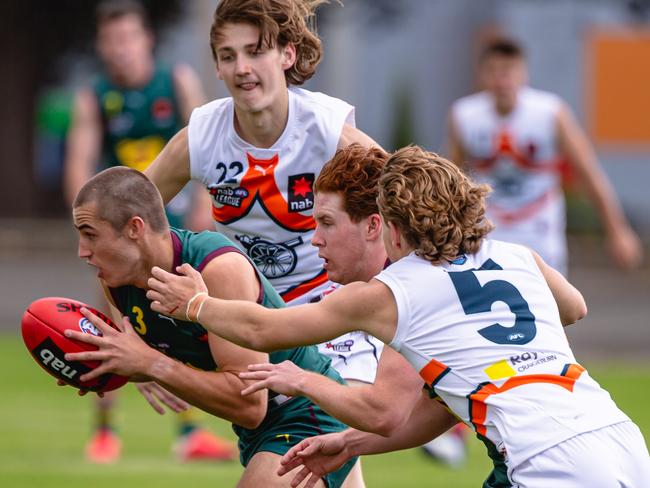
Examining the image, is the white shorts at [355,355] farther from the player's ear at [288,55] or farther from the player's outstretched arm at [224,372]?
the player's ear at [288,55]

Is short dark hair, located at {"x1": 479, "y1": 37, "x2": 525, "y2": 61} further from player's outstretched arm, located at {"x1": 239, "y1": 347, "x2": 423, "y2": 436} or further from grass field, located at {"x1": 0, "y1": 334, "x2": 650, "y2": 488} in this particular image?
player's outstretched arm, located at {"x1": 239, "y1": 347, "x2": 423, "y2": 436}

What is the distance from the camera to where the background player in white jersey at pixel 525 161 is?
33.8ft

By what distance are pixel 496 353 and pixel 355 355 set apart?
4.23ft

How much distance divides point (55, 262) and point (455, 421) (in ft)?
62.0

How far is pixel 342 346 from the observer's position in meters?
5.99

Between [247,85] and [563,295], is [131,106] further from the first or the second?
[563,295]

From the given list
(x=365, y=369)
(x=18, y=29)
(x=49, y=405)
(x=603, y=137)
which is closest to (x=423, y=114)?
(x=603, y=137)

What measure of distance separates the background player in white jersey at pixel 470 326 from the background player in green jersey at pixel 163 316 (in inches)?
8.5

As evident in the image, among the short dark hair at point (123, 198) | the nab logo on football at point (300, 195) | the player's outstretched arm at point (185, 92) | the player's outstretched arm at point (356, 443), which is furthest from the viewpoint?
the player's outstretched arm at point (185, 92)

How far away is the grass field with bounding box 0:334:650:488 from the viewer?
8820 millimetres

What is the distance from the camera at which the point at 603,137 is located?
2864cm

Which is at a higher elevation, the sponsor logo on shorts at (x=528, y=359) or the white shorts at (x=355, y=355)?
the sponsor logo on shorts at (x=528, y=359)

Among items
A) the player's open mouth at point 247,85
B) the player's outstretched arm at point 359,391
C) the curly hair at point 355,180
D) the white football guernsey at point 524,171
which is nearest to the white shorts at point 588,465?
the player's outstretched arm at point 359,391

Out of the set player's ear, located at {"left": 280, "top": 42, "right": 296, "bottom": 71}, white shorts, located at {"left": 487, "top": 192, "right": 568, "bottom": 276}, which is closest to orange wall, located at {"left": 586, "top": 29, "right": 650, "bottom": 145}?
white shorts, located at {"left": 487, "top": 192, "right": 568, "bottom": 276}
